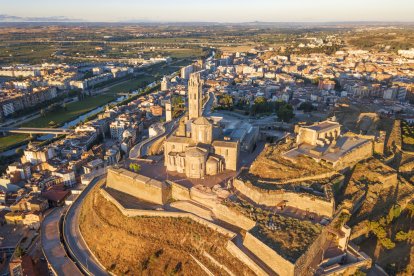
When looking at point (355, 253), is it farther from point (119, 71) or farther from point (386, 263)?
point (119, 71)

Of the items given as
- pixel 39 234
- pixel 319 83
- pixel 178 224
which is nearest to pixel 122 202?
pixel 178 224

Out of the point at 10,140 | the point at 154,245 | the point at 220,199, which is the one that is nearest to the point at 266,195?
the point at 220,199

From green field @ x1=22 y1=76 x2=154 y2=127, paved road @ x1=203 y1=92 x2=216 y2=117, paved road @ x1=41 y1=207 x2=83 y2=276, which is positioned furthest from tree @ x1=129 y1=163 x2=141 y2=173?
green field @ x1=22 y1=76 x2=154 y2=127

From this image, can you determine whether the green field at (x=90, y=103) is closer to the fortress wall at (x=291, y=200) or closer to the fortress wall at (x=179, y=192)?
the fortress wall at (x=179, y=192)

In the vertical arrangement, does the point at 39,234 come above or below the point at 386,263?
below

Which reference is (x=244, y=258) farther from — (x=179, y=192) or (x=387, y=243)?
(x=387, y=243)

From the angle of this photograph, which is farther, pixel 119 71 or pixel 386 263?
pixel 119 71
